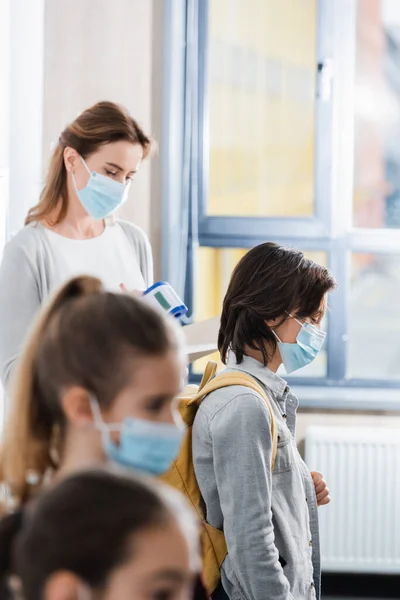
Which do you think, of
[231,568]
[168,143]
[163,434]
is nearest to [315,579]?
[231,568]

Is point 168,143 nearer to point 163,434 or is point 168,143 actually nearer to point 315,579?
point 315,579

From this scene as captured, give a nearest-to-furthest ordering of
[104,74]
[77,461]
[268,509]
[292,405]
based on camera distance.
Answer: [77,461] → [268,509] → [292,405] → [104,74]

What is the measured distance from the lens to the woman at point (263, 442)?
1.68m

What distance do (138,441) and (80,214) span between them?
1.22 metres

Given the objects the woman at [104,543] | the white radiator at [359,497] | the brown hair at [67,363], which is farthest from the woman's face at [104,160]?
the white radiator at [359,497]

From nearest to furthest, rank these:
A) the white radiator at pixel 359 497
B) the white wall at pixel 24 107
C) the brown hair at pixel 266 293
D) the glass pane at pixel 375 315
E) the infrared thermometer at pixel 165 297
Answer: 1. the brown hair at pixel 266 293
2. the infrared thermometer at pixel 165 297
3. the white wall at pixel 24 107
4. the white radiator at pixel 359 497
5. the glass pane at pixel 375 315

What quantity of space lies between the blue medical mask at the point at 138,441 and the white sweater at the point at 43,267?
32.9 inches

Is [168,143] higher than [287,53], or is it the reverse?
[287,53]

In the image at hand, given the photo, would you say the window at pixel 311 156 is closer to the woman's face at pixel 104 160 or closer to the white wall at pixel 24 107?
the white wall at pixel 24 107

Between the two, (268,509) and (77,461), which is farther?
(268,509)

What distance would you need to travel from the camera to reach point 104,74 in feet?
11.5

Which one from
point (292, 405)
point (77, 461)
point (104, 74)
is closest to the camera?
point (77, 461)

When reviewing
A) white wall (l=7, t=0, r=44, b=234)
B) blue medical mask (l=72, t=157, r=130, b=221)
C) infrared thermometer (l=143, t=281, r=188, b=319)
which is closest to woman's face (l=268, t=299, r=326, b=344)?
infrared thermometer (l=143, t=281, r=188, b=319)

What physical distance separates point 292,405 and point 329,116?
2037 millimetres
